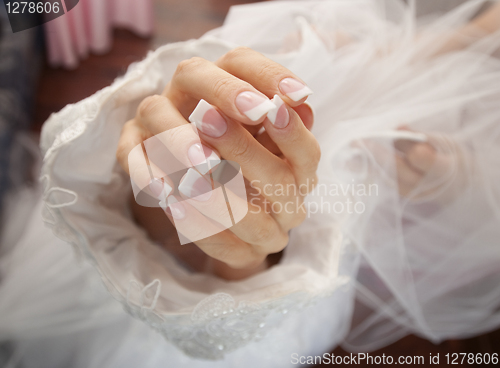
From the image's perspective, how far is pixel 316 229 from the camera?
474mm

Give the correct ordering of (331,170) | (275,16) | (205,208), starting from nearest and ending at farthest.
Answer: (205,208) < (331,170) < (275,16)

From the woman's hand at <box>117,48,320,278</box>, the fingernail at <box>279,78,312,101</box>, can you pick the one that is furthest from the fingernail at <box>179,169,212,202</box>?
the fingernail at <box>279,78,312,101</box>

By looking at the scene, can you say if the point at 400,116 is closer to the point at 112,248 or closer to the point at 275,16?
the point at 275,16

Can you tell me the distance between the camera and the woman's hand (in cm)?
29

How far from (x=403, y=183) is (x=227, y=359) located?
374mm

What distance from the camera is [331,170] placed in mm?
466

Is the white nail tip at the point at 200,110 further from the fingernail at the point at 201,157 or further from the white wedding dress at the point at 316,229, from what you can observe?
the white wedding dress at the point at 316,229

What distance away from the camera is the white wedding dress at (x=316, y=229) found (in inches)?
15.5

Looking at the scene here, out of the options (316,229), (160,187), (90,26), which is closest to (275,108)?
(160,187)

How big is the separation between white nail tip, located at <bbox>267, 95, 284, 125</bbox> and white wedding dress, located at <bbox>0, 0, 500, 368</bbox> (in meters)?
0.18

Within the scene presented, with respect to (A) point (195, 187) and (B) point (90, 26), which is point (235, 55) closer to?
(A) point (195, 187)

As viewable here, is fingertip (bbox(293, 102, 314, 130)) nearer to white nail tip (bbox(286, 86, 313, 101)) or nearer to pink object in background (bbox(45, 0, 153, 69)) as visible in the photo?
white nail tip (bbox(286, 86, 313, 101))

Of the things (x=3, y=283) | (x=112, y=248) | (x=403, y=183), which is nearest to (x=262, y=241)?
(x=112, y=248)

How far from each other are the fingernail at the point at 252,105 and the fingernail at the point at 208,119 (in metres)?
0.02
